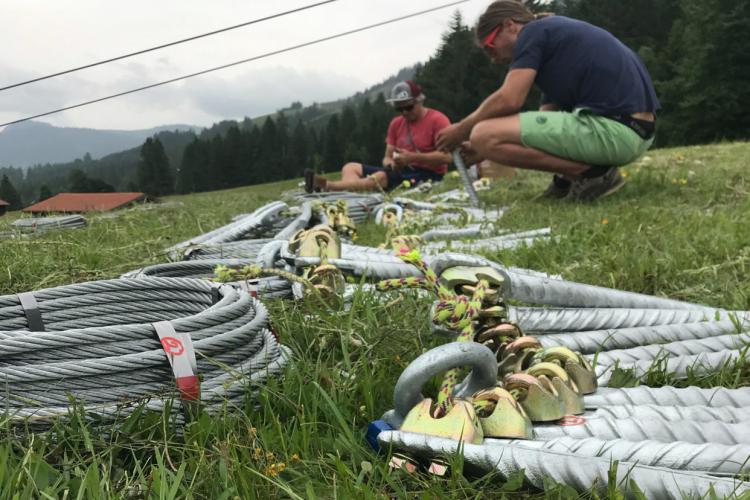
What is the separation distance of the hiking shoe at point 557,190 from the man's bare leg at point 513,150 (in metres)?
0.18

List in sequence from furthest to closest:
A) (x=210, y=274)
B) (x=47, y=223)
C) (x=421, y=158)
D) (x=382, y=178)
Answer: (x=382, y=178) → (x=421, y=158) → (x=47, y=223) → (x=210, y=274)

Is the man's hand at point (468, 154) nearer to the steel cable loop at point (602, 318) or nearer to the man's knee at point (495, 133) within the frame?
the man's knee at point (495, 133)

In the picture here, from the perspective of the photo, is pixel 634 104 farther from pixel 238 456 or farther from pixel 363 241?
pixel 238 456

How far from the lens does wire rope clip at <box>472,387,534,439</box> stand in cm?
98

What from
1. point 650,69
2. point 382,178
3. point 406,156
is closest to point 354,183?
point 382,178

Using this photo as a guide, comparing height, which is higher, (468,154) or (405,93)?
(405,93)

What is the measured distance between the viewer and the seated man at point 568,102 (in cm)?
434

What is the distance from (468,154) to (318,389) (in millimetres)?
4289

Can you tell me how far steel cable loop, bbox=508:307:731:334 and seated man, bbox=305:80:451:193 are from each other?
208 inches

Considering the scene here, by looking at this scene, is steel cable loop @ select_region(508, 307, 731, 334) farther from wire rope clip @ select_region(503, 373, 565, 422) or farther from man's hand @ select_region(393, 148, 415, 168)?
man's hand @ select_region(393, 148, 415, 168)

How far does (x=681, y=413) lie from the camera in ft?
3.40

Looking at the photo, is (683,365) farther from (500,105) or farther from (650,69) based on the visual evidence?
(650,69)

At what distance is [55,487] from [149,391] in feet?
0.90

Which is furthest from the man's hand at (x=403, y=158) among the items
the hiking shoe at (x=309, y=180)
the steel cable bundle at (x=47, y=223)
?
the steel cable bundle at (x=47, y=223)
